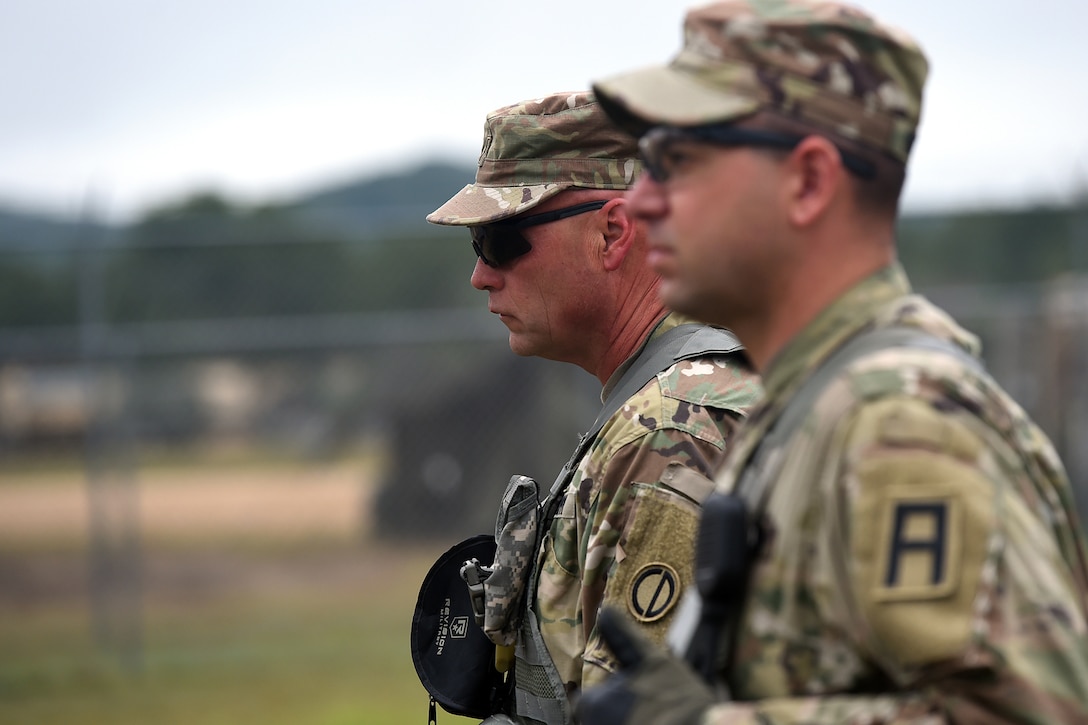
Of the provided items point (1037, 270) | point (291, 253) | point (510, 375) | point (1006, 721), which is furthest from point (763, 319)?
point (1037, 270)

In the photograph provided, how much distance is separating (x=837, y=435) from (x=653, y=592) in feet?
2.97

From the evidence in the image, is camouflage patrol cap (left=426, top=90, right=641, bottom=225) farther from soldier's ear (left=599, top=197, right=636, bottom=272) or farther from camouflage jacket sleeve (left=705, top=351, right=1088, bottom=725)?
camouflage jacket sleeve (left=705, top=351, right=1088, bottom=725)

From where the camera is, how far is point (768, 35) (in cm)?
159

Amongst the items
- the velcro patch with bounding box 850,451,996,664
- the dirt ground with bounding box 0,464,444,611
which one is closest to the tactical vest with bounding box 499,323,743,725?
the velcro patch with bounding box 850,451,996,664

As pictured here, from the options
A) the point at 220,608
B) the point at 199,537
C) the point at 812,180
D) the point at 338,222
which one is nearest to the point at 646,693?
the point at 812,180

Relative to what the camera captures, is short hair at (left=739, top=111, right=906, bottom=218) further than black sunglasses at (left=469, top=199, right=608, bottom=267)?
No

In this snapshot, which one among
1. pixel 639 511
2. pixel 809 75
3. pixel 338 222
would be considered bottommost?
pixel 338 222

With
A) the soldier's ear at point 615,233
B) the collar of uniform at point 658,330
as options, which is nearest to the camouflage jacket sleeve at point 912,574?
the collar of uniform at point 658,330

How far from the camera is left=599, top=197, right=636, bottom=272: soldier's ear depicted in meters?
2.83

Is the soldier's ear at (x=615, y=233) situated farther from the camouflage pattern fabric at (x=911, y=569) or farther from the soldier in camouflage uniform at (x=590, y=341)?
the camouflage pattern fabric at (x=911, y=569)

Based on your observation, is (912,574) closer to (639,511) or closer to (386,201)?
(639,511)

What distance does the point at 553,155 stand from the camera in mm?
2871

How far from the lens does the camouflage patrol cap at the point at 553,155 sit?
9.33 ft

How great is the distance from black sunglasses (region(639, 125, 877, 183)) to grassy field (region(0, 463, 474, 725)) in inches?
215
